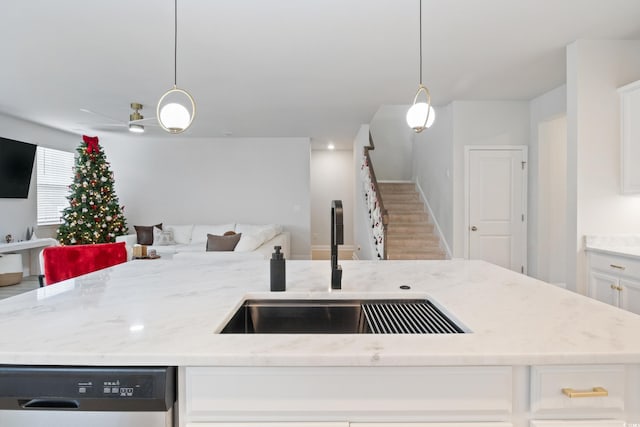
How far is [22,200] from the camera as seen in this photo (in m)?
5.91

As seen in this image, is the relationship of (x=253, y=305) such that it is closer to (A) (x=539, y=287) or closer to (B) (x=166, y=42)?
(A) (x=539, y=287)

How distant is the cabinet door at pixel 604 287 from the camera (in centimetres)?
277

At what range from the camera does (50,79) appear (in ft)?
13.1

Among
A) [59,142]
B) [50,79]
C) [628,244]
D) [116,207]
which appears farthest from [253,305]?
[59,142]

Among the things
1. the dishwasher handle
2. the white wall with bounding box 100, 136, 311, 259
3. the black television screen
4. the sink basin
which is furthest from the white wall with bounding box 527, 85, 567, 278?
the black television screen

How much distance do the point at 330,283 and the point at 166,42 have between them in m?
2.81

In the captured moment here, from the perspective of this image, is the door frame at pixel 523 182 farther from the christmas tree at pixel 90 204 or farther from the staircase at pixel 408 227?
the christmas tree at pixel 90 204

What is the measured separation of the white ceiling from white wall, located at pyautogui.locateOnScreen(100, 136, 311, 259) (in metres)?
2.40

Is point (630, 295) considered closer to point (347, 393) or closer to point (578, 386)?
point (578, 386)

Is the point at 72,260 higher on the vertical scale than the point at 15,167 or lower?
lower

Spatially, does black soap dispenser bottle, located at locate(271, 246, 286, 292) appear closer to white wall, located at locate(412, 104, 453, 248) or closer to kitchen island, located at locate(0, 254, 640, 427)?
kitchen island, located at locate(0, 254, 640, 427)

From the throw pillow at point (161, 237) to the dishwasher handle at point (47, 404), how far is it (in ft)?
20.1

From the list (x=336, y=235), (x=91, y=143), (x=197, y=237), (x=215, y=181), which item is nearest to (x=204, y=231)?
(x=197, y=237)

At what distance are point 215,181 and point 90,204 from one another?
7.75ft
